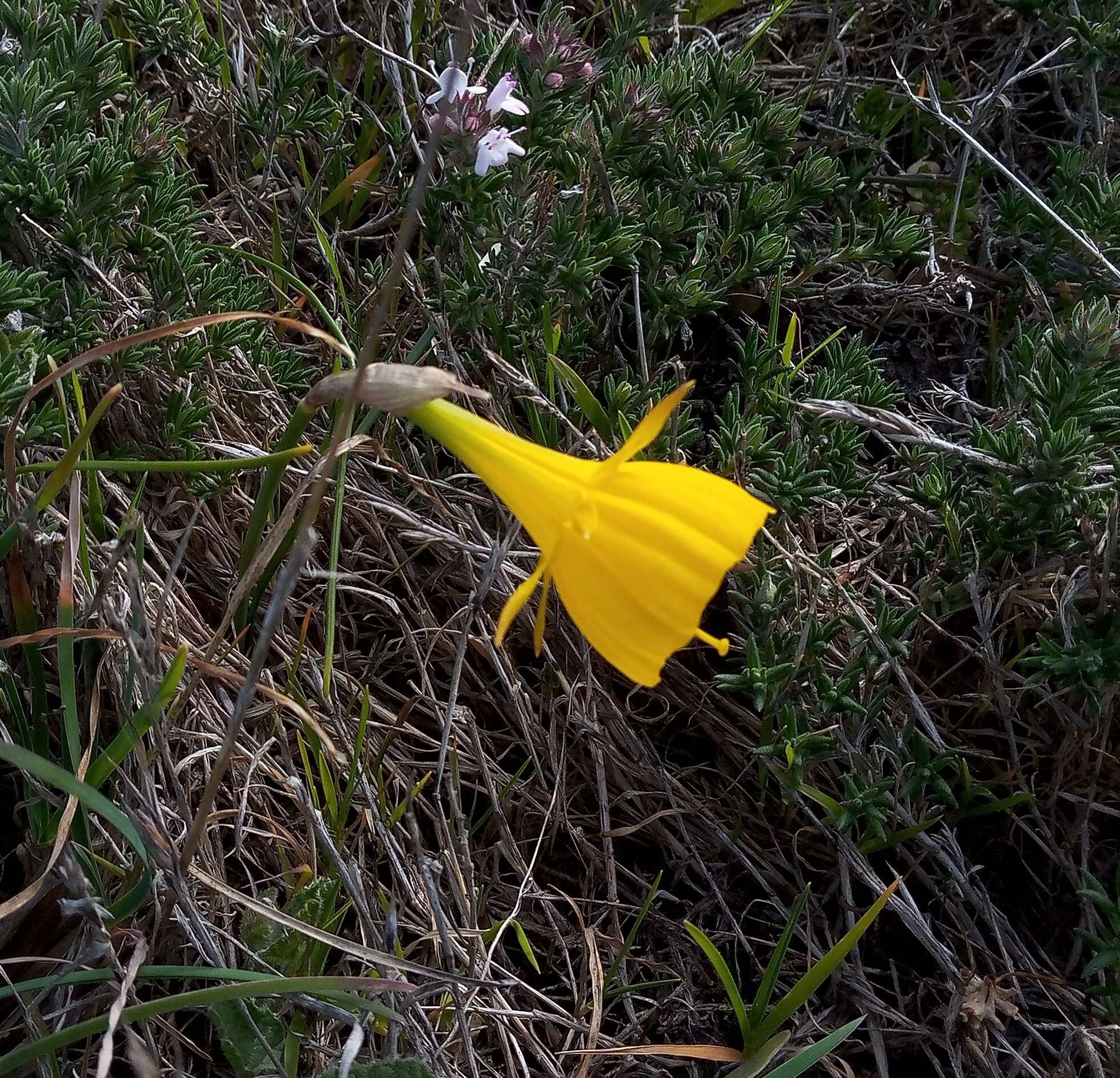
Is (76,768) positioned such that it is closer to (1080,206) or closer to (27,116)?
(27,116)

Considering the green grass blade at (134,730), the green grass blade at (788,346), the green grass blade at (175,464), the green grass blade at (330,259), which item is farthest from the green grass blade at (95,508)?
the green grass blade at (788,346)

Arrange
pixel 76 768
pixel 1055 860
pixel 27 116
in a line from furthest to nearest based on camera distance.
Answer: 1. pixel 1055 860
2. pixel 27 116
3. pixel 76 768

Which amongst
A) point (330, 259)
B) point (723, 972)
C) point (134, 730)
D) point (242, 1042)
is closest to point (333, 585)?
point (134, 730)

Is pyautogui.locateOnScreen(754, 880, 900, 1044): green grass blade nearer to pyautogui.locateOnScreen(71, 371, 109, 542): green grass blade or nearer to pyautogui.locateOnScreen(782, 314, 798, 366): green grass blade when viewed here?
pyautogui.locateOnScreen(782, 314, 798, 366): green grass blade

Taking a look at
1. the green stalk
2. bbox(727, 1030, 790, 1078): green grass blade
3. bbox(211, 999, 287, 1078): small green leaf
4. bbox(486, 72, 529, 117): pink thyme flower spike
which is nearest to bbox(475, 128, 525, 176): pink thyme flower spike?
bbox(486, 72, 529, 117): pink thyme flower spike

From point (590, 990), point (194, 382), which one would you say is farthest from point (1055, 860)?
point (194, 382)

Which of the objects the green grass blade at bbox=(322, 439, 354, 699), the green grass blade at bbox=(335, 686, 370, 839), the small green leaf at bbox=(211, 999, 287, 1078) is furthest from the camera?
the green grass blade at bbox=(322, 439, 354, 699)
